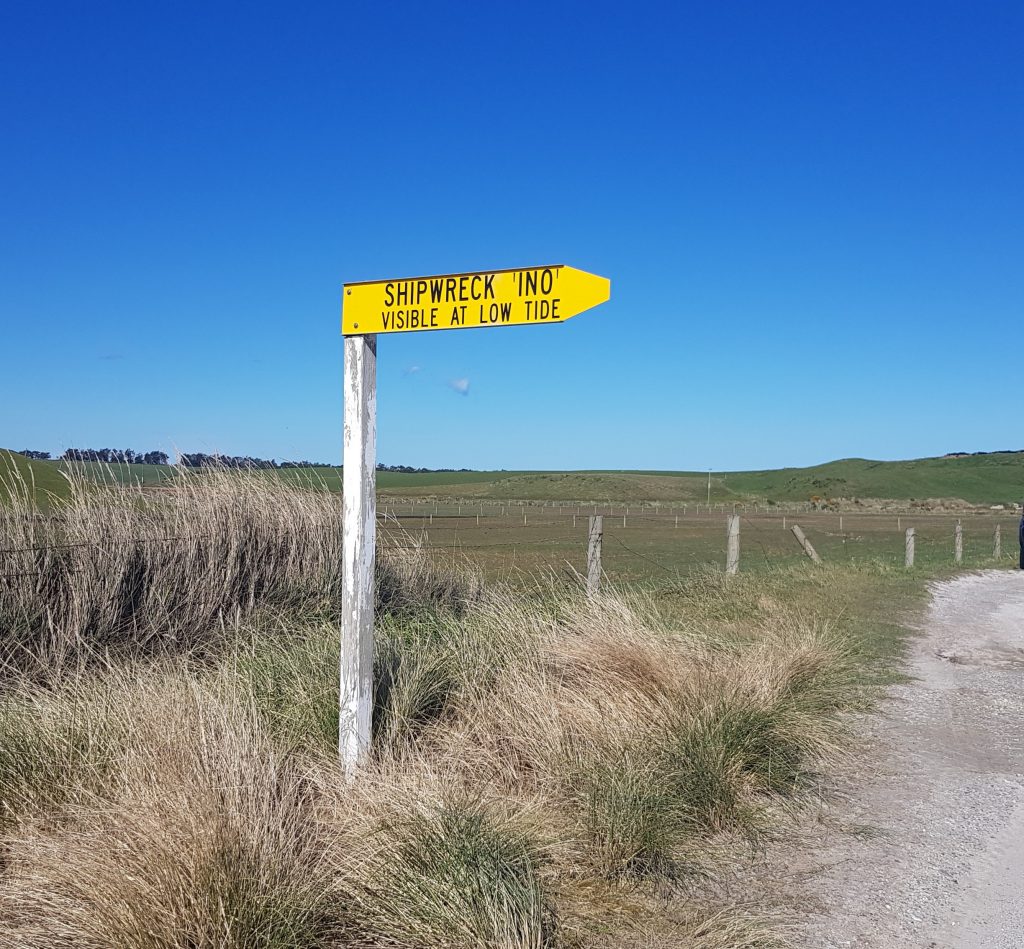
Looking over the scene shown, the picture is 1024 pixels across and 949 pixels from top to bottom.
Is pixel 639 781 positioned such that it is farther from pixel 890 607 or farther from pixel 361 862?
pixel 890 607

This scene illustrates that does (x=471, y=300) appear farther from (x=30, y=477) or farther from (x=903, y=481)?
(x=903, y=481)

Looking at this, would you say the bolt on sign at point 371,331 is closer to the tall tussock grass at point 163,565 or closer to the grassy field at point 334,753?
the grassy field at point 334,753

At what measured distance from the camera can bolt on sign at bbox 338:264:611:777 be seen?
484 cm

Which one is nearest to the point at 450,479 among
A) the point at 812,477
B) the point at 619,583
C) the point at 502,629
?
the point at 812,477

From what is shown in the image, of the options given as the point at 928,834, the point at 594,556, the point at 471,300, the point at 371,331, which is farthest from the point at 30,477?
the point at 928,834

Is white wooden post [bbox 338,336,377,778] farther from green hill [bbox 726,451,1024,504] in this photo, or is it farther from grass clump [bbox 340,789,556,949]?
green hill [bbox 726,451,1024,504]

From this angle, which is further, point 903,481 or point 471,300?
point 903,481

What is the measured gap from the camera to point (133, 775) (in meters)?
4.19

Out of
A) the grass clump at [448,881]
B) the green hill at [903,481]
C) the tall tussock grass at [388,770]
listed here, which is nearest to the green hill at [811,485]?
the green hill at [903,481]

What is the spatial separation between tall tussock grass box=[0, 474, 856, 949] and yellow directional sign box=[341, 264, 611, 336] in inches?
83.0

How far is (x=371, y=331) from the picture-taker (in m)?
5.26

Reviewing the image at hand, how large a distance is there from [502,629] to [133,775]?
3479 millimetres

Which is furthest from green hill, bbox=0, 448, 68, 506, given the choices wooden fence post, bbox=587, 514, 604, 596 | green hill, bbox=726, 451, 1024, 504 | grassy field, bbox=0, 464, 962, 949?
green hill, bbox=726, 451, 1024, 504

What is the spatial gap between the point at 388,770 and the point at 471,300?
233 centimetres
